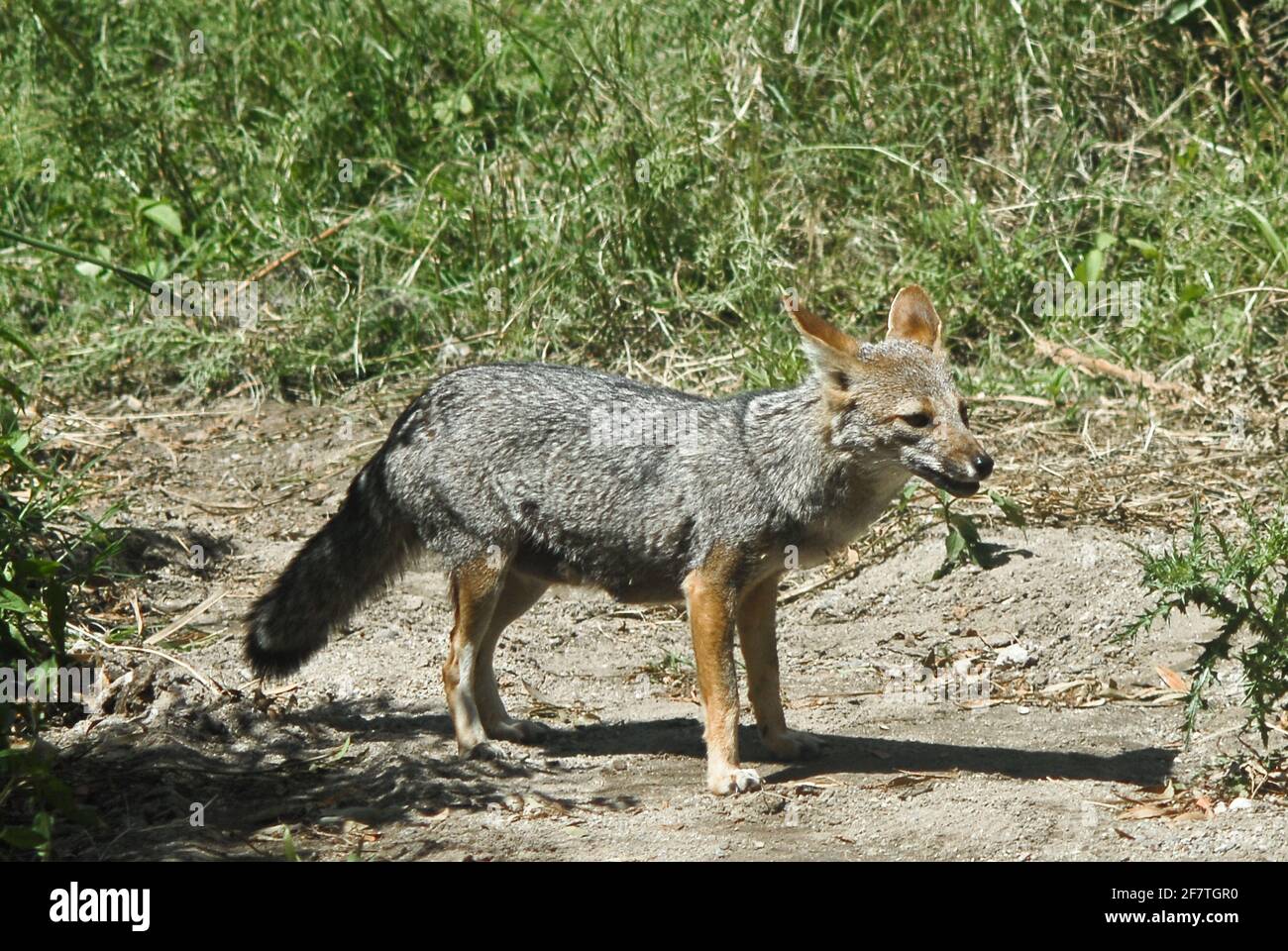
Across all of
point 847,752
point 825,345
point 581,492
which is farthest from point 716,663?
point 825,345

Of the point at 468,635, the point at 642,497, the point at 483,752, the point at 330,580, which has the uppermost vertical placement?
the point at 642,497

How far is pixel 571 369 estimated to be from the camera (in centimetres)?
624

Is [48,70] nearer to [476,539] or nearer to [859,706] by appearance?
[476,539]

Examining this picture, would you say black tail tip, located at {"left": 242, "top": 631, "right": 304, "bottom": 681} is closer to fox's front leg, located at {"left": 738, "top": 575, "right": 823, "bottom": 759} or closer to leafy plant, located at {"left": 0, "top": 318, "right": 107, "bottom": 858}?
leafy plant, located at {"left": 0, "top": 318, "right": 107, "bottom": 858}

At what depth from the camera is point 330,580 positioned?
6004 millimetres

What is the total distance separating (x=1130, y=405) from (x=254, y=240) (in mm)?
5607

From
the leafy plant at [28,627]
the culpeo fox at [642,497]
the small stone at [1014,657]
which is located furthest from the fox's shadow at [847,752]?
the leafy plant at [28,627]

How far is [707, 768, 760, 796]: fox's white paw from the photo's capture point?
5.36 m

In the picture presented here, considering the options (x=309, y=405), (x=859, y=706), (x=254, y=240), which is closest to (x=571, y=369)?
(x=859, y=706)

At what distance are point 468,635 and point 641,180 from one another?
14.5 feet

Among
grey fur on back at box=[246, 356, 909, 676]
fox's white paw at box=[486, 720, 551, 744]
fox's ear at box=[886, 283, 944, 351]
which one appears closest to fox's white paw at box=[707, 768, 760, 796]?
grey fur on back at box=[246, 356, 909, 676]

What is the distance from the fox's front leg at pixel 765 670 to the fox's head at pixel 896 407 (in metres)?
0.69

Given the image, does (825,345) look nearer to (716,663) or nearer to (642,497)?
(642,497)

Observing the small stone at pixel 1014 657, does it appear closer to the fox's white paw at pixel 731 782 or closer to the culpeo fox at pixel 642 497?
the culpeo fox at pixel 642 497
